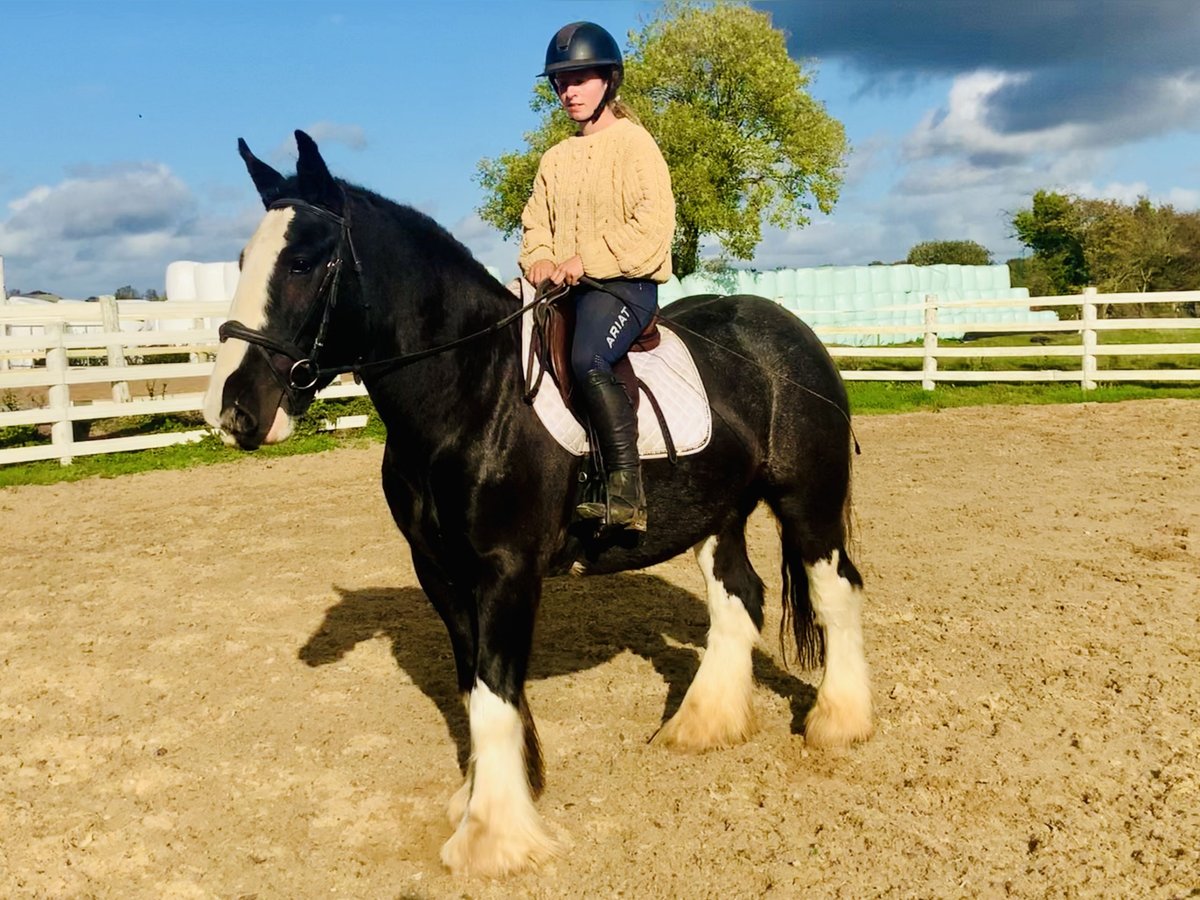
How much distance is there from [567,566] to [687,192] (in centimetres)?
3170

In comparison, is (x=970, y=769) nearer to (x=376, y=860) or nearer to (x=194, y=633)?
(x=376, y=860)

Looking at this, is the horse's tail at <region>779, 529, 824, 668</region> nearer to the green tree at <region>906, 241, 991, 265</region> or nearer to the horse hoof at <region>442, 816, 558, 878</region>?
the horse hoof at <region>442, 816, 558, 878</region>

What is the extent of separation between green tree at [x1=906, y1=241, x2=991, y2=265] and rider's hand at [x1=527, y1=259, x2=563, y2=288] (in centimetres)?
7116

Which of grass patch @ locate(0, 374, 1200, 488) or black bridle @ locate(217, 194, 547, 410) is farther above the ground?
black bridle @ locate(217, 194, 547, 410)

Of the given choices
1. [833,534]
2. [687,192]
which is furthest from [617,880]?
[687,192]

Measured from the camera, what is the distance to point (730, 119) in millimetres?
36750

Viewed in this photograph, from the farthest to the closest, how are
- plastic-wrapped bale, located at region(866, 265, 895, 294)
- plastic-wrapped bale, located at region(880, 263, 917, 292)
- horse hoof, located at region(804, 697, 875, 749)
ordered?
plastic-wrapped bale, located at region(880, 263, 917, 292) < plastic-wrapped bale, located at region(866, 265, 895, 294) < horse hoof, located at region(804, 697, 875, 749)

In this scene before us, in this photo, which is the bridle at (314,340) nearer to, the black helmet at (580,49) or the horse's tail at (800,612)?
the black helmet at (580,49)

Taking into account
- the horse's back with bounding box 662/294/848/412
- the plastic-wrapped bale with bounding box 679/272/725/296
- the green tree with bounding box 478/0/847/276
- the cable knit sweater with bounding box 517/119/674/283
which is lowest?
the horse's back with bounding box 662/294/848/412

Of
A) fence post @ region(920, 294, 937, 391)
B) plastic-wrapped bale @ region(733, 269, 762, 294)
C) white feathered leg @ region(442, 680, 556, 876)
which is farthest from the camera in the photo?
plastic-wrapped bale @ region(733, 269, 762, 294)

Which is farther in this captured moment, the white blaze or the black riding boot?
the black riding boot

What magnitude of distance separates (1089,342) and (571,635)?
14.0 m

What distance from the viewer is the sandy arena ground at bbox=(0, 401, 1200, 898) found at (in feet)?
11.1

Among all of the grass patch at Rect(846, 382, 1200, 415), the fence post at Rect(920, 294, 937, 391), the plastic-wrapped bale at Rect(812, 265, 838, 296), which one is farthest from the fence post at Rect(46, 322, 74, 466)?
the plastic-wrapped bale at Rect(812, 265, 838, 296)
